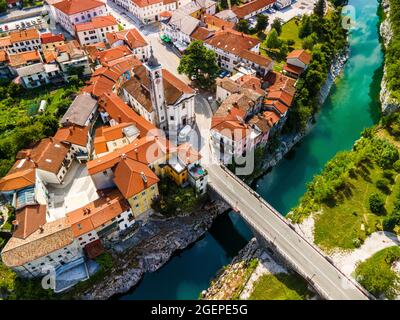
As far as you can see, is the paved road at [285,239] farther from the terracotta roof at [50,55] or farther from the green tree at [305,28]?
the green tree at [305,28]

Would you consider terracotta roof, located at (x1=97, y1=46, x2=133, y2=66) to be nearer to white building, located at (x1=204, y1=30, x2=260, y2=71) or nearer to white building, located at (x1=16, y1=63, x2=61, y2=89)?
white building, located at (x1=16, y1=63, x2=61, y2=89)

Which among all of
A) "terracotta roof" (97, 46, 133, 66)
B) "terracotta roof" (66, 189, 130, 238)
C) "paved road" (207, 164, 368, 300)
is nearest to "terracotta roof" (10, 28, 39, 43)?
"terracotta roof" (97, 46, 133, 66)

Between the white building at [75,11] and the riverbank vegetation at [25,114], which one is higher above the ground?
the white building at [75,11]

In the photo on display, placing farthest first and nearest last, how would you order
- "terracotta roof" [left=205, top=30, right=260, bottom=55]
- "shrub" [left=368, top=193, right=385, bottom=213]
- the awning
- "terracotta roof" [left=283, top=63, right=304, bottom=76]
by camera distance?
the awning
"terracotta roof" [left=205, top=30, right=260, bottom=55]
"terracotta roof" [left=283, top=63, right=304, bottom=76]
"shrub" [left=368, top=193, right=385, bottom=213]

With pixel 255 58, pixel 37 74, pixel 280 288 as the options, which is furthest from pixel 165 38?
pixel 280 288

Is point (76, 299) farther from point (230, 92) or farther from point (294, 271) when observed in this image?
point (230, 92)

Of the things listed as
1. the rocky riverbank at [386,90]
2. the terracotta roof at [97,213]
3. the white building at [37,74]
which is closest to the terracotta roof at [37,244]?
the terracotta roof at [97,213]

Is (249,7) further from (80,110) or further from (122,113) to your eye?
(80,110)
